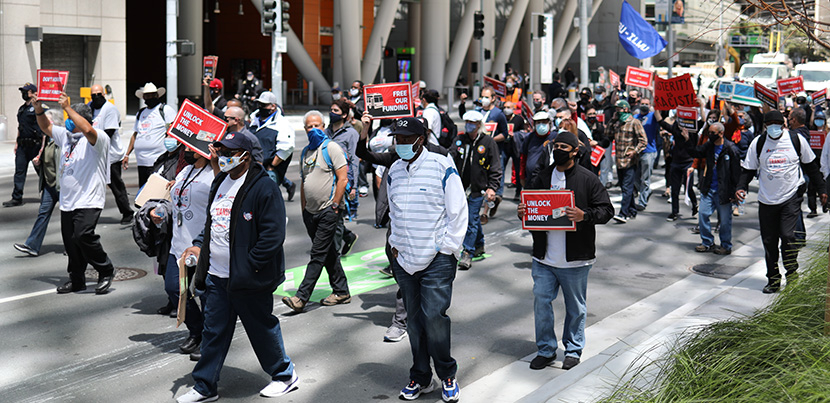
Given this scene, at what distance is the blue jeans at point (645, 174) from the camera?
1574 centimetres

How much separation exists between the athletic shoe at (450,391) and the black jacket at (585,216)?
4.51 ft

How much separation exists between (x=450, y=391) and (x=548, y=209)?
5.34 feet

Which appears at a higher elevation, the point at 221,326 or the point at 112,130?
the point at 112,130

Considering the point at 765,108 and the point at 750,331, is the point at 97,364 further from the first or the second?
the point at 765,108

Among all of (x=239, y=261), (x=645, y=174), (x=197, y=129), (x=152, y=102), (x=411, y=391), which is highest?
(x=152, y=102)

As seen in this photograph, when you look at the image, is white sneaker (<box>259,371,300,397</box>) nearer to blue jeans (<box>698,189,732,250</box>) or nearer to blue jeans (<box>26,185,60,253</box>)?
blue jeans (<box>26,185,60,253</box>)

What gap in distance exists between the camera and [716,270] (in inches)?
460

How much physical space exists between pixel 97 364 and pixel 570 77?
146ft

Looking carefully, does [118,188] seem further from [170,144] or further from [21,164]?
[170,144]

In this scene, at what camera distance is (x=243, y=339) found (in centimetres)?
821

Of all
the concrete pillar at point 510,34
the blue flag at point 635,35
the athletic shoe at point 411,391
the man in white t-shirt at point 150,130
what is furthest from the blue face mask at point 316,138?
the concrete pillar at point 510,34

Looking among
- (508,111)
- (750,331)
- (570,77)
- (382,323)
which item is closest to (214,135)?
(382,323)

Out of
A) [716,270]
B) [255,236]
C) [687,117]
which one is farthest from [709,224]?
[255,236]

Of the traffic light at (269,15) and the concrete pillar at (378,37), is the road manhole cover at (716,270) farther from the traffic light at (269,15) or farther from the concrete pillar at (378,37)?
the concrete pillar at (378,37)
